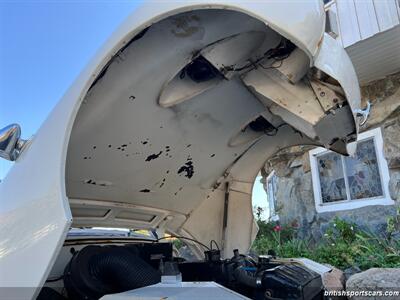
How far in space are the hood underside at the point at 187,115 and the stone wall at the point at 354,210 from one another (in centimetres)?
431

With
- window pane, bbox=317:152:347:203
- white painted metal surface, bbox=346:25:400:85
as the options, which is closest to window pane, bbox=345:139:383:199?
window pane, bbox=317:152:347:203

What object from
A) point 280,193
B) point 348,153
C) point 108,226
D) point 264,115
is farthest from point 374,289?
point 280,193

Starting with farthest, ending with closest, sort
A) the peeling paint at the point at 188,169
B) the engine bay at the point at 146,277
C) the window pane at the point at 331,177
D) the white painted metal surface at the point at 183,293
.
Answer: the window pane at the point at 331,177 < the peeling paint at the point at 188,169 < the engine bay at the point at 146,277 < the white painted metal surface at the point at 183,293

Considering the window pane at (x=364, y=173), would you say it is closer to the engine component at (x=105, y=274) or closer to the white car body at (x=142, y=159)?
the white car body at (x=142, y=159)

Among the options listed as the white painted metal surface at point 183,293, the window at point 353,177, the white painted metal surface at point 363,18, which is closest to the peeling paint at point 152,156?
the white painted metal surface at point 183,293

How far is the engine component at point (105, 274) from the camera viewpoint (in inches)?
76.8

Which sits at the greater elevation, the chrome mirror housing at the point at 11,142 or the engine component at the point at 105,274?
the chrome mirror housing at the point at 11,142

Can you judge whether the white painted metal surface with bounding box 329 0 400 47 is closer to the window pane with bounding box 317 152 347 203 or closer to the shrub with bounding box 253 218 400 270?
the window pane with bounding box 317 152 347 203

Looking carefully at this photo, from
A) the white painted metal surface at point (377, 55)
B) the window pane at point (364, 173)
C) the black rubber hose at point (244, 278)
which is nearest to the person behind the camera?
the black rubber hose at point (244, 278)

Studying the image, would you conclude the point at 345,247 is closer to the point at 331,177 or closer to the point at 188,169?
the point at 331,177

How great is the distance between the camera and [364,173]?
6969 mm

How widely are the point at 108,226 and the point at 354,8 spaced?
5814 mm

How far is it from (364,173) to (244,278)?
577 centimetres

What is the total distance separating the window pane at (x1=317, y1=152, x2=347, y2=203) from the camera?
296 inches
